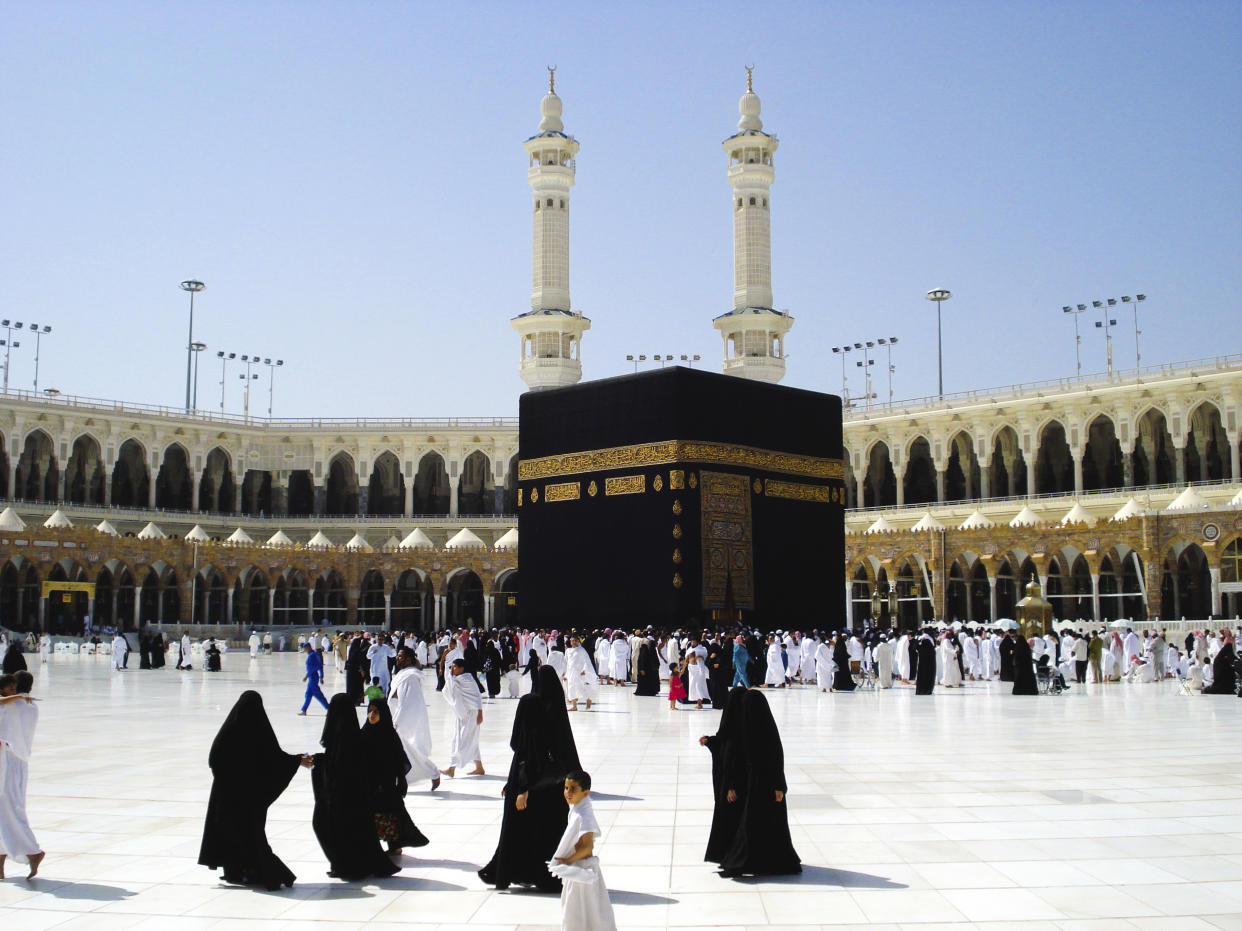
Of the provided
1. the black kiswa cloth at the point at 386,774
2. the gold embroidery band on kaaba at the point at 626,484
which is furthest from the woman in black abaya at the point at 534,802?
the gold embroidery band on kaaba at the point at 626,484

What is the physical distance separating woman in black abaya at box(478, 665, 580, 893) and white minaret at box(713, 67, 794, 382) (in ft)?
92.6

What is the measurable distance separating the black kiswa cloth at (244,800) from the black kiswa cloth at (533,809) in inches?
32.2

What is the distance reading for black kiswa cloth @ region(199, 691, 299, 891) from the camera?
4.52 metres

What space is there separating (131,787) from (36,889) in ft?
7.64

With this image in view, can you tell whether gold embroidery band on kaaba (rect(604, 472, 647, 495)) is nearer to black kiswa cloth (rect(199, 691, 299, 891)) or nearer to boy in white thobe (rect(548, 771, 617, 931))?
black kiswa cloth (rect(199, 691, 299, 891))

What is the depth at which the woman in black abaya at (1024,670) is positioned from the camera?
13.7 meters

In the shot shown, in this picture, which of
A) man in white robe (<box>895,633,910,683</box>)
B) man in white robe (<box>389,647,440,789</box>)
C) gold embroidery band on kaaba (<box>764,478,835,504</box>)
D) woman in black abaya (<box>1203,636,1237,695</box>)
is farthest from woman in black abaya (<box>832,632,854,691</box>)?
man in white robe (<box>389,647,440,789</box>)

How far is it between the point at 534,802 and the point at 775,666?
11.0 meters

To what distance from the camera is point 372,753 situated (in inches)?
192

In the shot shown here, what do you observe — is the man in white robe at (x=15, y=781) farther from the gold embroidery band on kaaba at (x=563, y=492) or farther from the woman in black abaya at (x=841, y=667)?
the gold embroidery band on kaaba at (x=563, y=492)

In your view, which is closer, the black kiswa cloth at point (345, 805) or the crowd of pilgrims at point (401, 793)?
the crowd of pilgrims at point (401, 793)

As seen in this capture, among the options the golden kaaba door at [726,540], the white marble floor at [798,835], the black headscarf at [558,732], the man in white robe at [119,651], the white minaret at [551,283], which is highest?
the white minaret at [551,283]

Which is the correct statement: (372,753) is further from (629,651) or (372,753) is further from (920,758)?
(629,651)

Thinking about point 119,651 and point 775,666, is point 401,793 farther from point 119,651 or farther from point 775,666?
point 119,651
